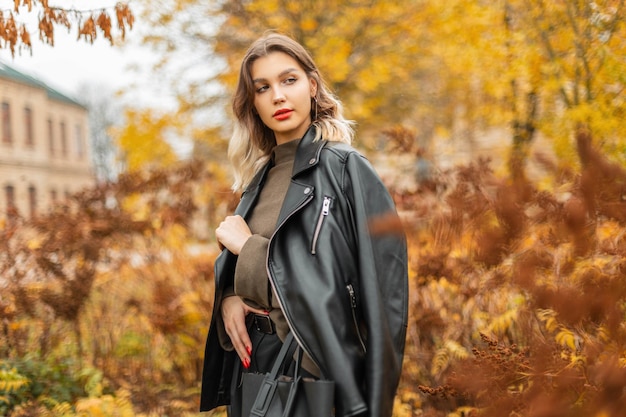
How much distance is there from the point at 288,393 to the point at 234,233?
26.8 inches

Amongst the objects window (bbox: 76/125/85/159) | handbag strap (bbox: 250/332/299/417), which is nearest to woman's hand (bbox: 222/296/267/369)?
handbag strap (bbox: 250/332/299/417)

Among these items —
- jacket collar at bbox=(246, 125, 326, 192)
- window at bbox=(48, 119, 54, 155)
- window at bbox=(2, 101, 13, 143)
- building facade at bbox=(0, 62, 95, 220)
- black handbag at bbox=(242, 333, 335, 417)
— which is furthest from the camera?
window at bbox=(48, 119, 54, 155)

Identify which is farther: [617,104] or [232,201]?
[232,201]

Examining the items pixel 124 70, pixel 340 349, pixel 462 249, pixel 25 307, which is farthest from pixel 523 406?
pixel 124 70

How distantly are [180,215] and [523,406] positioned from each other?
16.3 feet

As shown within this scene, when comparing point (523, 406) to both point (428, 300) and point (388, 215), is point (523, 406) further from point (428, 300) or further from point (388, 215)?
point (428, 300)

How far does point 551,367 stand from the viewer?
242 cm

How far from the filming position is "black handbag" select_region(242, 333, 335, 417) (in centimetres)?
203

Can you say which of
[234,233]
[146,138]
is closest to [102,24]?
[234,233]

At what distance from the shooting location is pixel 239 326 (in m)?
2.52

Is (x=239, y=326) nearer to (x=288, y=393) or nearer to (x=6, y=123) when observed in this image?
(x=288, y=393)

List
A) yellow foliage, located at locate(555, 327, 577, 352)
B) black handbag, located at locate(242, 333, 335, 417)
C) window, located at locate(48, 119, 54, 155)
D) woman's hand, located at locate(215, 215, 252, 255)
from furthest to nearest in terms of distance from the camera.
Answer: window, located at locate(48, 119, 54, 155)
yellow foliage, located at locate(555, 327, 577, 352)
woman's hand, located at locate(215, 215, 252, 255)
black handbag, located at locate(242, 333, 335, 417)

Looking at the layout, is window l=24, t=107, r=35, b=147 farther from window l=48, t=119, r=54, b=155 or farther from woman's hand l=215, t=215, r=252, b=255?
woman's hand l=215, t=215, r=252, b=255

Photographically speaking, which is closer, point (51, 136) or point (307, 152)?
point (307, 152)
